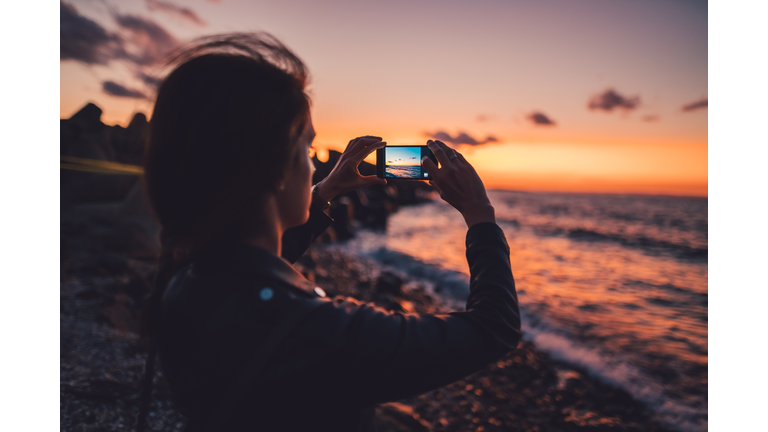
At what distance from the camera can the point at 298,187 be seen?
1.00 meters

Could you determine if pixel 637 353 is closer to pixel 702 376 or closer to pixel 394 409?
pixel 702 376

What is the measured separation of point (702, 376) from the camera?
5414 millimetres

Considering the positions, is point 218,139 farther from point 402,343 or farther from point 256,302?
point 402,343

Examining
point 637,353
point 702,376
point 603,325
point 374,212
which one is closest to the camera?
point 702,376

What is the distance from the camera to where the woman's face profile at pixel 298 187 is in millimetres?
957

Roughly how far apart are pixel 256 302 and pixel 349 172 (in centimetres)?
92

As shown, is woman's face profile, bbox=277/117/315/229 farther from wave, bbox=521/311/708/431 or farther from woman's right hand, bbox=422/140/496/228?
wave, bbox=521/311/708/431

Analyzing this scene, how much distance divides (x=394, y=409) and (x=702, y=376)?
5.35 meters

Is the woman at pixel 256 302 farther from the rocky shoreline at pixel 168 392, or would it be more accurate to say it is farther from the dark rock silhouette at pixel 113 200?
the rocky shoreline at pixel 168 392

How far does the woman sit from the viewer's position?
2.53ft

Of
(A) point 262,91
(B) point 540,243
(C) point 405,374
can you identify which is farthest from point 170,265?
(B) point 540,243

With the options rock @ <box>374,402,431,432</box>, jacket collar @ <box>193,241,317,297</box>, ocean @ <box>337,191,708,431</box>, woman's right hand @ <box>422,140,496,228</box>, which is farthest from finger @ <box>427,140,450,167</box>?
ocean @ <box>337,191,708,431</box>

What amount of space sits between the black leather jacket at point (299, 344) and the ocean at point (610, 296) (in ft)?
17.7

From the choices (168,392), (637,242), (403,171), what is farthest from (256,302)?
(637,242)
